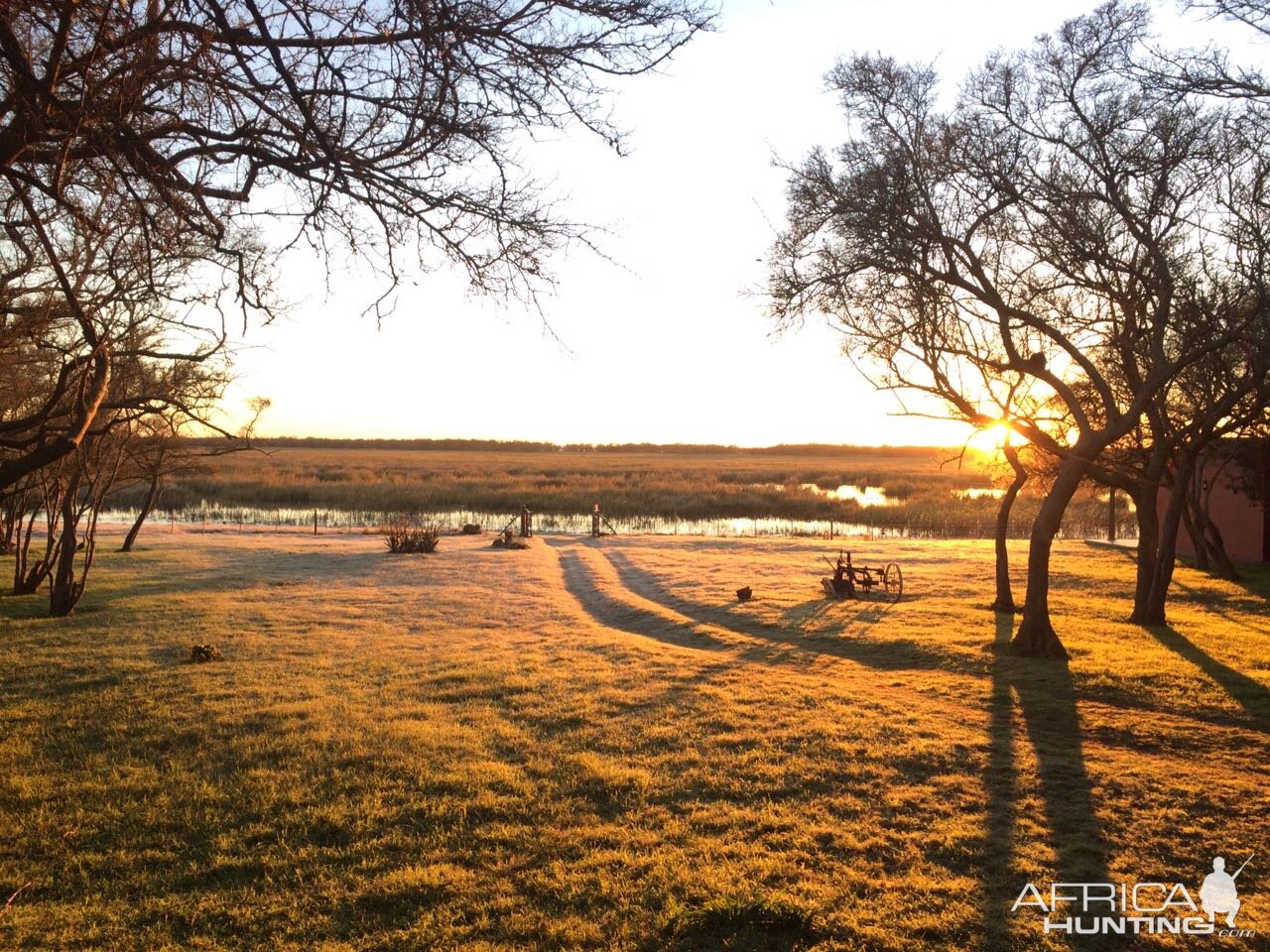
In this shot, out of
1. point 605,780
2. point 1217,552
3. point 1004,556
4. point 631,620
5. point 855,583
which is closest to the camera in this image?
point 605,780

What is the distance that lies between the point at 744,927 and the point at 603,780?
2.51 meters

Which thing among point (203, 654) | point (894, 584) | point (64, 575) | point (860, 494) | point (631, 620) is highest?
point (860, 494)

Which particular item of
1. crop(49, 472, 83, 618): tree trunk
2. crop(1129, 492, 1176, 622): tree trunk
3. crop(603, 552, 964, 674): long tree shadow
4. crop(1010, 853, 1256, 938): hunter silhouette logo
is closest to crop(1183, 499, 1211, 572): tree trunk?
crop(1129, 492, 1176, 622): tree trunk

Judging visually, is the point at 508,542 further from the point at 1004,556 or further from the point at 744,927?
the point at 744,927

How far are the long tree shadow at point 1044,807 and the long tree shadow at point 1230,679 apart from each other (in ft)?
6.30

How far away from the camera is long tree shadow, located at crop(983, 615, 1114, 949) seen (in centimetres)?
499

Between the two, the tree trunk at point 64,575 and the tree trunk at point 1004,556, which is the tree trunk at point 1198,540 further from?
the tree trunk at point 64,575

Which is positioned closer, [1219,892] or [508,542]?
[1219,892]

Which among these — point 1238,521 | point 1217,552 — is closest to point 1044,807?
point 1217,552

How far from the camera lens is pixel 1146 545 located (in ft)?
54.2

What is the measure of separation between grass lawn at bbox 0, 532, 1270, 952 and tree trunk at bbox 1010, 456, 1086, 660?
0.55 meters

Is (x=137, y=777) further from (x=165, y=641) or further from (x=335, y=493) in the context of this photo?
(x=335, y=493)

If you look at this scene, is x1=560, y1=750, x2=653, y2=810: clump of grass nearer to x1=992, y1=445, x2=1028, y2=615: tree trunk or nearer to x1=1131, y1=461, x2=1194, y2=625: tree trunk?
x1=992, y1=445, x2=1028, y2=615: tree trunk

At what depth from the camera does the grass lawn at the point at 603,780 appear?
492 cm
